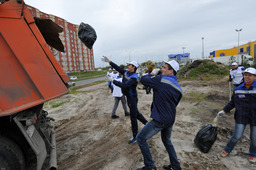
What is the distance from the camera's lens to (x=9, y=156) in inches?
79.4

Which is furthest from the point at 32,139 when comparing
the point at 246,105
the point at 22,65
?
the point at 246,105

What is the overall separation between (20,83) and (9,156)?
1.03 metres

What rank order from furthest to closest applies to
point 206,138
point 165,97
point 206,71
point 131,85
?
point 206,71 < point 131,85 < point 206,138 < point 165,97

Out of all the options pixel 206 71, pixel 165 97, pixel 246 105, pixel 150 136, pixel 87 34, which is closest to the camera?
pixel 165 97

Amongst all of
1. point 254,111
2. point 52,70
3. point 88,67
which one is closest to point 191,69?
point 254,111

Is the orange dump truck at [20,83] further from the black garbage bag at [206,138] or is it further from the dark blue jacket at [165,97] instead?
the black garbage bag at [206,138]

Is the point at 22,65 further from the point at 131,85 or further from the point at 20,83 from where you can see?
the point at 131,85

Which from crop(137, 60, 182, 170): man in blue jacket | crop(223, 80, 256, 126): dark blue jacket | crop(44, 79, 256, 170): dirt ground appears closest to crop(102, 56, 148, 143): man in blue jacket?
crop(44, 79, 256, 170): dirt ground

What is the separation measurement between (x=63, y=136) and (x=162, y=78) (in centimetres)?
361

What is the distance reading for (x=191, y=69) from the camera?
19.4 meters

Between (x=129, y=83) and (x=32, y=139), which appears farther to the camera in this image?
(x=129, y=83)

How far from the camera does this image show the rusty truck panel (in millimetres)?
1898

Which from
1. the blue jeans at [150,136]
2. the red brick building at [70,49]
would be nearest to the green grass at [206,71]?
the blue jeans at [150,136]

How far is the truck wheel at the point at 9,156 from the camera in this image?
1.96 m
